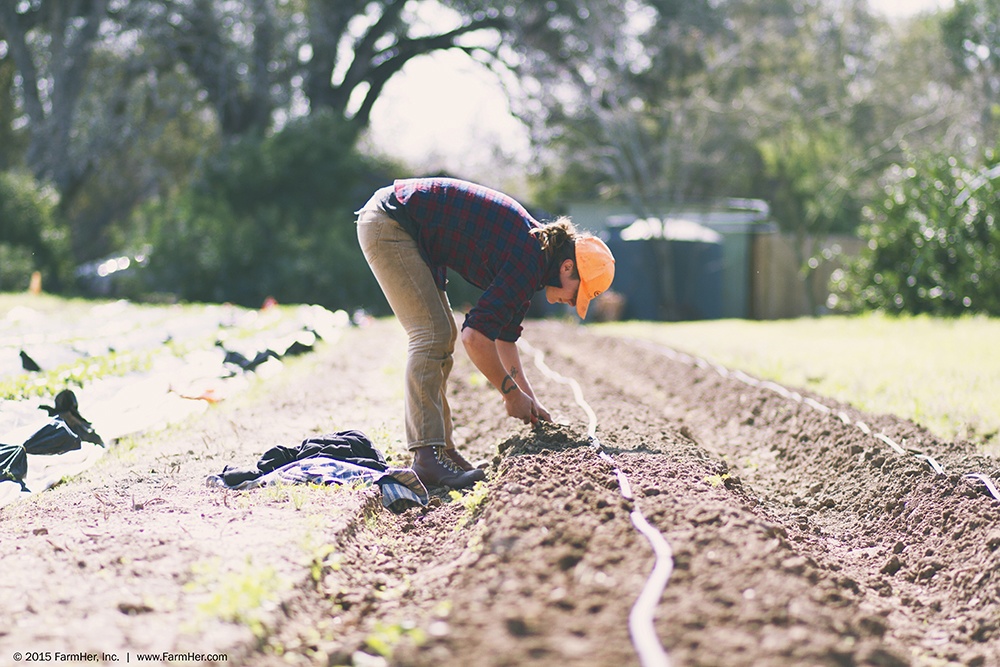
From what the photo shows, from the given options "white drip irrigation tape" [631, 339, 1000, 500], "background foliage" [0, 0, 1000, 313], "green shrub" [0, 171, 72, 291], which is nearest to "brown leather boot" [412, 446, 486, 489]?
"white drip irrigation tape" [631, 339, 1000, 500]

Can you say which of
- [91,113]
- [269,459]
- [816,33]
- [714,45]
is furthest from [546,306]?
[269,459]

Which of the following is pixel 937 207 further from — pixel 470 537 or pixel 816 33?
pixel 816 33

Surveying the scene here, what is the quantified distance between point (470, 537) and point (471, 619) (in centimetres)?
103

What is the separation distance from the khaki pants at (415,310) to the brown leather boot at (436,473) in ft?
0.37

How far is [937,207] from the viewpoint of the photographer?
13.9 meters

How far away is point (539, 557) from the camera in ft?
8.80

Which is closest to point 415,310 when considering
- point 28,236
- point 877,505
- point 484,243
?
point 484,243

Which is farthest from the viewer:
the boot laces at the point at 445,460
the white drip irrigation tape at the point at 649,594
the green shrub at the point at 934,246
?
the green shrub at the point at 934,246

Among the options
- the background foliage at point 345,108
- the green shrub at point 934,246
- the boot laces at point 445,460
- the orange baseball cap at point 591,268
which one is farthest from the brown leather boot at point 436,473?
the background foliage at point 345,108

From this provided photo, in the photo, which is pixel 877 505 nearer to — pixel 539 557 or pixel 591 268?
pixel 591 268

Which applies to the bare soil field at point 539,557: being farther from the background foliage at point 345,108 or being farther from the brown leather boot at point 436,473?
the background foliage at point 345,108

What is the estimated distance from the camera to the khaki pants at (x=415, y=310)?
4.17 m

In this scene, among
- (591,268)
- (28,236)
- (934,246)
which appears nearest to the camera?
(591,268)

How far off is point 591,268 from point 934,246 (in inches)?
448
